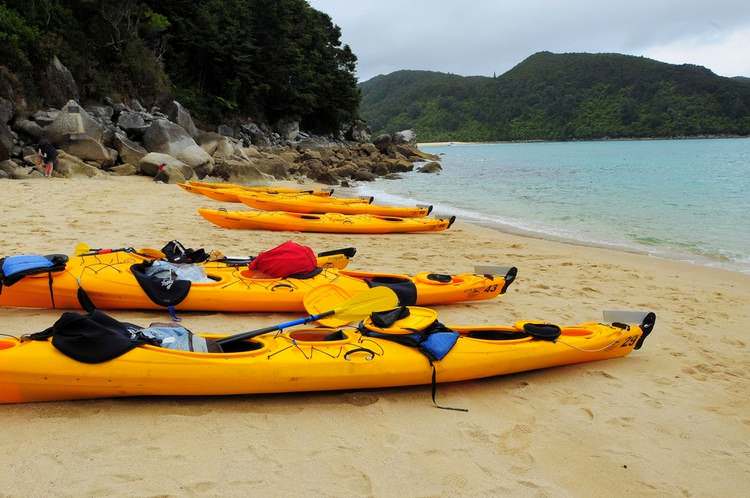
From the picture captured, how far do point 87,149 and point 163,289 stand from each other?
1149 cm

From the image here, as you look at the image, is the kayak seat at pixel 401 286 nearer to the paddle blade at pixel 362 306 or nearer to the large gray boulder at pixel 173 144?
the paddle blade at pixel 362 306

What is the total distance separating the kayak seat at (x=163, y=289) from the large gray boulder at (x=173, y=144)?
39.0 feet

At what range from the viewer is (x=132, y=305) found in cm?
415

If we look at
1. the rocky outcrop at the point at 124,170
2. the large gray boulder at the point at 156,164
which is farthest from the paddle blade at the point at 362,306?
the rocky outcrop at the point at 124,170

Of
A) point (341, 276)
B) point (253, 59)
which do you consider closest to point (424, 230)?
point (341, 276)

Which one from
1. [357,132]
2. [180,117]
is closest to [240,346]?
[180,117]

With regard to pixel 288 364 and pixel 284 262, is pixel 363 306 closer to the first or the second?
pixel 288 364

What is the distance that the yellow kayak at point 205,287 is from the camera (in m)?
3.95

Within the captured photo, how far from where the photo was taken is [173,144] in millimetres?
15750

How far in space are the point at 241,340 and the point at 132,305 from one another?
5.06ft

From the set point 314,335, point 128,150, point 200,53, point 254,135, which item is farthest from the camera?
point 254,135

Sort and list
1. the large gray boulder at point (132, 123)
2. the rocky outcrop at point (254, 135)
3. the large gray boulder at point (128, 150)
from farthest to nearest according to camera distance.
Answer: the rocky outcrop at point (254, 135) → the large gray boulder at point (132, 123) → the large gray boulder at point (128, 150)

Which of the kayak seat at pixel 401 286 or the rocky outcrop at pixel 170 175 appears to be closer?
the kayak seat at pixel 401 286

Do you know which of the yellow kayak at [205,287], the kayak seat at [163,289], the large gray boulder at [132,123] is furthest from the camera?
the large gray boulder at [132,123]
